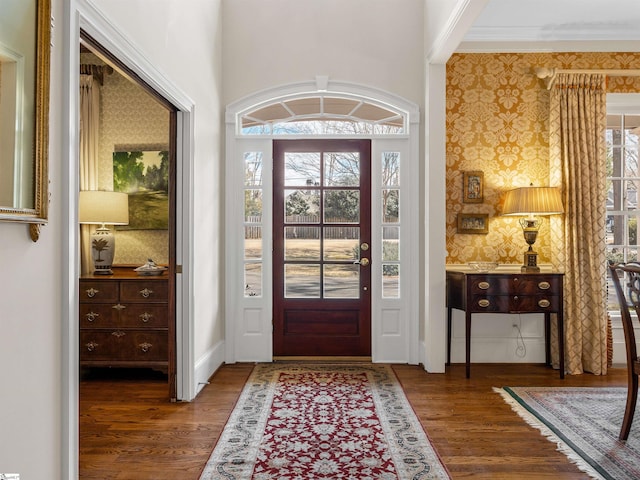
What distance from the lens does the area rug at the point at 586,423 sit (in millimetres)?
2504

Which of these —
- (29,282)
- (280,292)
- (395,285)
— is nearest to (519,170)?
(395,285)

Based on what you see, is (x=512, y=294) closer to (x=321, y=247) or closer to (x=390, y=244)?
(x=390, y=244)

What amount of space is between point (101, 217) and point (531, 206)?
360 cm

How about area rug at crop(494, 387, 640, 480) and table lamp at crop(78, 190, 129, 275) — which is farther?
table lamp at crop(78, 190, 129, 275)

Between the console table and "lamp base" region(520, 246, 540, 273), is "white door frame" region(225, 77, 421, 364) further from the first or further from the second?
"lamp base" region(520, 246, 540, 273)

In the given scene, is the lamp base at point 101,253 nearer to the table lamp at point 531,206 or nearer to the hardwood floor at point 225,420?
the hardwood floor at point 225,420

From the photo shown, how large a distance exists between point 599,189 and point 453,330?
1.77 meters

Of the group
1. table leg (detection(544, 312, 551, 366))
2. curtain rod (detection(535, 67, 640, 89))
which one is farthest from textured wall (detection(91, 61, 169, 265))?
table leg (detection(544, 312, 551, 366))

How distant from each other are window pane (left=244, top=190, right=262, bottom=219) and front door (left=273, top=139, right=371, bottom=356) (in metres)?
0.15

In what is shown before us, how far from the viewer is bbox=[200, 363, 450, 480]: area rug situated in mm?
2430

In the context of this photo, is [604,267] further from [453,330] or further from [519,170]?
[453,330]

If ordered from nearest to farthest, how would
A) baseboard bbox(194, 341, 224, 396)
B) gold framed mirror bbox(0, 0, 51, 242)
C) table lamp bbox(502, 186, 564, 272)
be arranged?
gold framed mirror bbox(0, 0, 51, 242) → baseboard bbox(194, 341, 224, 396) → table lamp bbox(502, 186, 564, 272)

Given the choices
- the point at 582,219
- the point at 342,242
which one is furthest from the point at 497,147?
the point at 342,242

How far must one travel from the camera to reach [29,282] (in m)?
1.72
